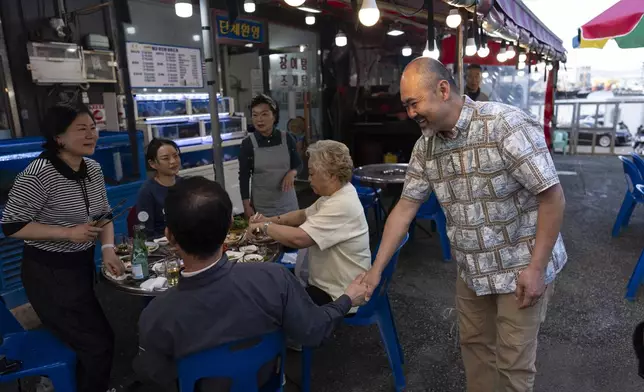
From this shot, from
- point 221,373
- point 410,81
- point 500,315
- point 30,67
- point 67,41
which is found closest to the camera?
point 221,373

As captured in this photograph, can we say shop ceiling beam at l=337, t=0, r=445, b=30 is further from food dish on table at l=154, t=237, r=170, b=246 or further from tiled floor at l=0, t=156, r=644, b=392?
food dish on table at l=154, t=237, r=170, b=246

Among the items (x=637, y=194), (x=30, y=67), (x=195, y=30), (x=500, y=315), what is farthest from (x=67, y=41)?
(x=637, y=194)

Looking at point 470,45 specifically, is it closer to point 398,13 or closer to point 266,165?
point 398,13

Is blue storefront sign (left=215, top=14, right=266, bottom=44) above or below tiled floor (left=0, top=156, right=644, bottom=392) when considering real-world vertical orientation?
above

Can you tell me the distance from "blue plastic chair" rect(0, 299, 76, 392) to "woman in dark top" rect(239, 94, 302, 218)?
1.91m

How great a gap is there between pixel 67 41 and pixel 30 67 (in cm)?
59

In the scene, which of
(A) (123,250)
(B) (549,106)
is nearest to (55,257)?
(A) (123,250)

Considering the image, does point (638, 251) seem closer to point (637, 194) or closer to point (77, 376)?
point (637, 194)

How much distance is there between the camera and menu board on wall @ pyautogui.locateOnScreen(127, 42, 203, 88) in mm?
5844

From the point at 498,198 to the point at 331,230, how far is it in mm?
971

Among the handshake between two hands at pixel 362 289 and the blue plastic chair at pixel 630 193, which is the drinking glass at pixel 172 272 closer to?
the handshake between two hands at pixel 362 289

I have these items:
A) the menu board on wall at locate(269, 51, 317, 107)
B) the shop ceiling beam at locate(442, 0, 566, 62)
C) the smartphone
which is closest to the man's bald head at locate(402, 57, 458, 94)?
the smartphone

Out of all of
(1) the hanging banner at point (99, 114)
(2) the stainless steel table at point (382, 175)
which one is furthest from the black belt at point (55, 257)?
(1) the hanging banner at point (99, 114)

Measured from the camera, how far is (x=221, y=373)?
60.8 inches
